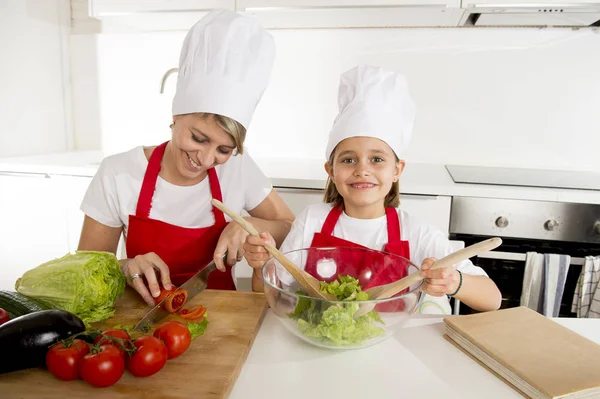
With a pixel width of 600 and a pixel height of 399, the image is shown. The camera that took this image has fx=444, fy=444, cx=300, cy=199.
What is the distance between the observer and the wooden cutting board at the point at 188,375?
63 cm

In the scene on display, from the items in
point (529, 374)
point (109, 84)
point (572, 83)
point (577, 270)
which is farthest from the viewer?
point (109, 84)

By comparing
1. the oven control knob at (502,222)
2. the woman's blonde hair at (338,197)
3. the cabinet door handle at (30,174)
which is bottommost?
the oven control knob at (502,222)

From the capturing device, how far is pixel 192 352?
0.74m

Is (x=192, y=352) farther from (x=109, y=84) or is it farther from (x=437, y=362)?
(x=109, y=84)

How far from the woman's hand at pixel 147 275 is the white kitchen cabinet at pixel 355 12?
4.33 feet

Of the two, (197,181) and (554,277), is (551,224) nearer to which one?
(554,277)

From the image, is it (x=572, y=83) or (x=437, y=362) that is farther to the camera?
(x=572, y=83)

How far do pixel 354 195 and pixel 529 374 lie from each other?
603 mm

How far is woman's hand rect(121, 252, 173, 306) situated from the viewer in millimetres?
918

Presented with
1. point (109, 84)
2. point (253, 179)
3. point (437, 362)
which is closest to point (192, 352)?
point (437, 362)

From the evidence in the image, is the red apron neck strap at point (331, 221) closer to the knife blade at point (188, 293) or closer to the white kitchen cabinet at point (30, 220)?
the knife blade at point (188, 293)

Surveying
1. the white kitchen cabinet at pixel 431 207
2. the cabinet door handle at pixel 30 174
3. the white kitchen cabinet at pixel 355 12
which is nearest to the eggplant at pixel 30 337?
the white kitchen cabinet at pixel 431 207

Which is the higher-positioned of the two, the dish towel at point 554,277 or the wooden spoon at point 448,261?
the wooden spoon at point 448,261

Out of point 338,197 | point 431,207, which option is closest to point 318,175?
point 431,207
